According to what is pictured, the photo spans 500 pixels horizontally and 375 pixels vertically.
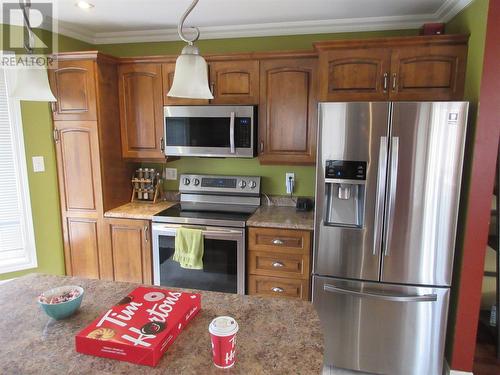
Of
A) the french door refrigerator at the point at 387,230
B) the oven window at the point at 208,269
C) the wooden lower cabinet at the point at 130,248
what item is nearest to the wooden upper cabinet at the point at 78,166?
the wooden lower cabinet at the point at 130,248

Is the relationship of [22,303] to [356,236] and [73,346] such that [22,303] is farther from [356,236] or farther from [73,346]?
[356,236]

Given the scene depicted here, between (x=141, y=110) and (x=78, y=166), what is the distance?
70cm

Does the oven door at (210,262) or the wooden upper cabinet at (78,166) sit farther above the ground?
the wooden upper cabinet at (78,166)

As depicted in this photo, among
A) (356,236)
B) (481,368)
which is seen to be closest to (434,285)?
(356,236)

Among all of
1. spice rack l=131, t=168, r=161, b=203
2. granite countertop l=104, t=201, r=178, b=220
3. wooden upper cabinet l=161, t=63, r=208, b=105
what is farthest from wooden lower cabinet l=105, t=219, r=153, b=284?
wooden upper cabinet l=161, t=63, r=208, b=105

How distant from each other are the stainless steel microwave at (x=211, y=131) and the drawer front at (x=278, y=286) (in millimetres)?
982

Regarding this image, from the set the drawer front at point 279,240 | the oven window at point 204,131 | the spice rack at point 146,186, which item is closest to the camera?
the drawer front at point 279,240

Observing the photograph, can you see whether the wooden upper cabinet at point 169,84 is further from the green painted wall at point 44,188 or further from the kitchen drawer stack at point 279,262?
the kitchen drawer stack at point 279,262

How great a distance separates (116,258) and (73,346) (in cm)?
190

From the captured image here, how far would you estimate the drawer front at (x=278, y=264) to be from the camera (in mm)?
2545

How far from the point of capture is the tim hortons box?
102 centimetres

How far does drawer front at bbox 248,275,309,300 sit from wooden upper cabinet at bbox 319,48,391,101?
1367 millimetres

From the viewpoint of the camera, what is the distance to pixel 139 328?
3.57ft

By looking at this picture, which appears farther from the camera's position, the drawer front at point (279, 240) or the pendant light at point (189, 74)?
the drawer front at point (279, 240)
